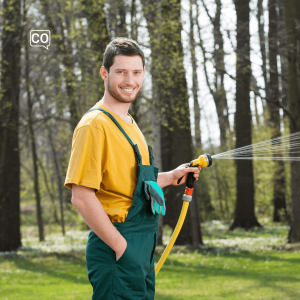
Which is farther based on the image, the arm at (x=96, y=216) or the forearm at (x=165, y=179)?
the forearm at (x=165, y=179)

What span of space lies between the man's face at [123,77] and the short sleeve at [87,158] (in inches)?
12.0

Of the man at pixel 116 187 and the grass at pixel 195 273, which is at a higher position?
the man at pixel 116 187

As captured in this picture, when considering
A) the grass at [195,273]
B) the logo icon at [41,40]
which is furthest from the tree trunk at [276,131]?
the logo icon at [41,40]

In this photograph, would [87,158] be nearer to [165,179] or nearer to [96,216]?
[96,216]

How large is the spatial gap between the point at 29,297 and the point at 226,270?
3477mm

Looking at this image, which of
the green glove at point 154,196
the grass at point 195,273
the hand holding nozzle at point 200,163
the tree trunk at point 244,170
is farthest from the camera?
the tree trunk at point 244,170

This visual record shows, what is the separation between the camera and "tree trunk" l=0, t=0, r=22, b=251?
11.0 m

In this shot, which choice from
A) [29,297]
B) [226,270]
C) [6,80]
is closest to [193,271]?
[226,270]

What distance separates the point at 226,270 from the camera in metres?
7.24

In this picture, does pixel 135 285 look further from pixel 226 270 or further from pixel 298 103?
pixel 298 103

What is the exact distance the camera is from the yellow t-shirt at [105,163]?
191 cm

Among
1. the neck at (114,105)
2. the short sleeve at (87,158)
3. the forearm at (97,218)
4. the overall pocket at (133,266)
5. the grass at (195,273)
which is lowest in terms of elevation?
the grass at (195,273)

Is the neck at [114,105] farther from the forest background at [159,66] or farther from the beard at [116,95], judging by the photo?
the forest background at [159,66]

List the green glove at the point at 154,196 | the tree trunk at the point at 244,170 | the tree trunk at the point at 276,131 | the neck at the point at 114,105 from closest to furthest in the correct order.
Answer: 1. the green glove at the point at 154,196
2. the neck at the point at 114,105
3. the tree trunk at the point at 244,170
4. the tree trunk at the point at 276,131
